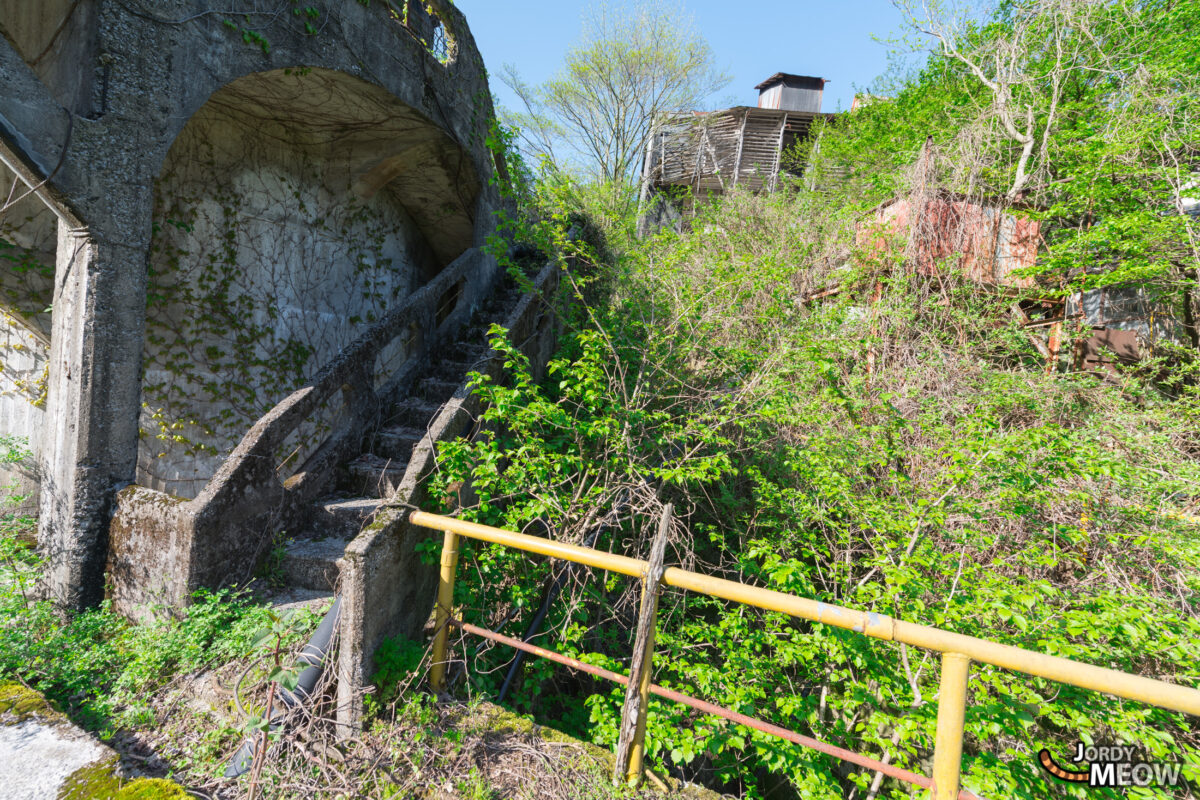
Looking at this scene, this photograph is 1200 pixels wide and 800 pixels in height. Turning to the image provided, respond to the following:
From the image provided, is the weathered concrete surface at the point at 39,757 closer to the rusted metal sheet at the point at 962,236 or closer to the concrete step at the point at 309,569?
the concrete step at the point at 309,569

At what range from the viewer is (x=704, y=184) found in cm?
1736

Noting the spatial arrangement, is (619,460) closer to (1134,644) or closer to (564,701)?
(564,701)

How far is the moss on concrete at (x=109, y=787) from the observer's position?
1.93 m

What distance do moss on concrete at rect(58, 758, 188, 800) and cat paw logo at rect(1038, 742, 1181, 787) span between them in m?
4.10

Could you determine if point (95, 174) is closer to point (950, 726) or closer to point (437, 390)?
point (437, 390)

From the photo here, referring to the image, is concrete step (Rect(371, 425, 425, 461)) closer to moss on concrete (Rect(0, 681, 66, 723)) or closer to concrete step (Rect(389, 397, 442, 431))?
concrete step (Rect(389, 397, 442, 431))

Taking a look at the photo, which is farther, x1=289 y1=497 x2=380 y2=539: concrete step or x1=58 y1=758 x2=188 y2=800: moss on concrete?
x1=289 y1=497 x2=380 y2=539: concrete step

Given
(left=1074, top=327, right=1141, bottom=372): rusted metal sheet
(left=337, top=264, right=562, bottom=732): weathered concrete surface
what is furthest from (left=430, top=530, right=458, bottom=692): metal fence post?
(left=1074, top=327, right=1141, bottom=372): rusted metal sheet

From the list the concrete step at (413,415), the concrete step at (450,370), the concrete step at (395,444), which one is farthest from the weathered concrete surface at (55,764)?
the concrete step at (450,370)

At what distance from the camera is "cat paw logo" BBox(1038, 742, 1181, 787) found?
9.09 ft

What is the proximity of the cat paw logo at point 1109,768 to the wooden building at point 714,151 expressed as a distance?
1557 centimetres

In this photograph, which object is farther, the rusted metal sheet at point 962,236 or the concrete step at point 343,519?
the rusted metal sheet at point 962,236

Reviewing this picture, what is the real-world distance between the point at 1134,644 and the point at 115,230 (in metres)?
6.48

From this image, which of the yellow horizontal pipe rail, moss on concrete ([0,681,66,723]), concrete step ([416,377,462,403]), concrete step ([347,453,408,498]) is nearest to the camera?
the yellow horizontal pipe rail
